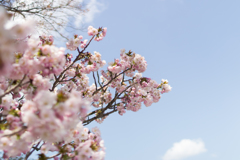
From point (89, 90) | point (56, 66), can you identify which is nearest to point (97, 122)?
point (89, 90)

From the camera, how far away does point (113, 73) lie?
5227mm

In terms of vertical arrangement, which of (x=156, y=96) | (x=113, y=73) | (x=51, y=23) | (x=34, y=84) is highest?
(x=51, y=23)

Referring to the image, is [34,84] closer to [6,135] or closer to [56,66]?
[56,66]

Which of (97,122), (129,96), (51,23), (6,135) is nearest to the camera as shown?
(6,135)

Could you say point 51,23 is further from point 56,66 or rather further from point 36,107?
point 36,107

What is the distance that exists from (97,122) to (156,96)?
1.90 m

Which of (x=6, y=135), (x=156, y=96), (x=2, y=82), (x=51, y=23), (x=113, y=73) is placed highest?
(x=51, y=23)

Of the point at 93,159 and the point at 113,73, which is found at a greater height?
the point at 113,73

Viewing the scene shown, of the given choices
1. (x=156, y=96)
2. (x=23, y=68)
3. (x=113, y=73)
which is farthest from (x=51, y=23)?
(x=23, y=68)

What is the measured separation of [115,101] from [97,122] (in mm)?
1135

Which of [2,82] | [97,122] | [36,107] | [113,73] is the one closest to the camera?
[36,107]

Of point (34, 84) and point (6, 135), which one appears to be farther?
point (34, 84)

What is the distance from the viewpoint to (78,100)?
1.75 meters

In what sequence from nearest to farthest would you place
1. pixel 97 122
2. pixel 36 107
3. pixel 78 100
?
pixel 78 100
pixel 36 107
pixel 97 122
